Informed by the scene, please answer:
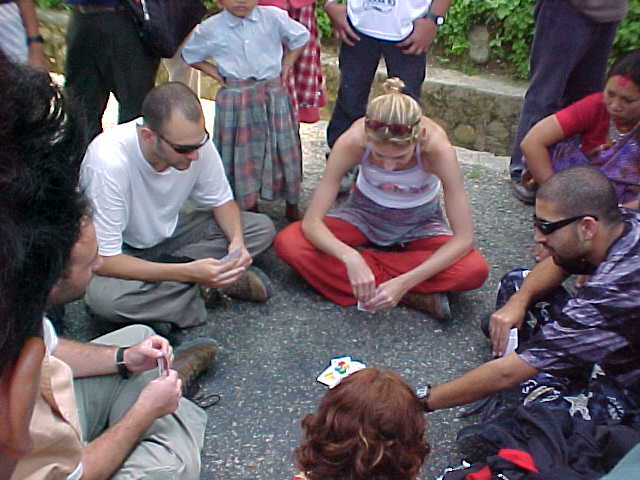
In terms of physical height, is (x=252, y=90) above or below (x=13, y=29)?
below

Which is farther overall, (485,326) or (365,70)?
(365,70)

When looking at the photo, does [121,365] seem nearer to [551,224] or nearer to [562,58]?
[551,224]

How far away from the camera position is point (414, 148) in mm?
3221

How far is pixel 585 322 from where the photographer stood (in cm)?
230

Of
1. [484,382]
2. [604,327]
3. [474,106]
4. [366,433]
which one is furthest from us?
[474,106]

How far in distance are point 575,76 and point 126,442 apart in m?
3.24

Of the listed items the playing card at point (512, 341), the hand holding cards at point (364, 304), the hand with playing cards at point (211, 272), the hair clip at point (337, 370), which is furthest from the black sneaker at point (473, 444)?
the hand with playing cards at point (211, 272)

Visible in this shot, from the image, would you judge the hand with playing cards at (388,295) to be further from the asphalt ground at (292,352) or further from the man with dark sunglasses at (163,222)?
the man with dark sunglasses at (163,222)

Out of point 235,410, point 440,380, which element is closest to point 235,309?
point 235,410

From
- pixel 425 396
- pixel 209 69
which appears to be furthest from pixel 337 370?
pixel 209 69

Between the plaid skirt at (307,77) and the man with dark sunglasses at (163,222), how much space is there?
3.26 ft

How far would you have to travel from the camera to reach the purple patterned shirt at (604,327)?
7.45 ft

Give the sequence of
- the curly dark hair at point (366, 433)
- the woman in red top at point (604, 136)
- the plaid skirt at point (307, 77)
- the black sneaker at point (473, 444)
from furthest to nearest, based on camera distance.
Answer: the plaid skirt at point (307, 77), the woman in red top at point (604, 136), the black sneaker at point (473, 444), the curly dark hair at point (366, 433)

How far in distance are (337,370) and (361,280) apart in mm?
409
